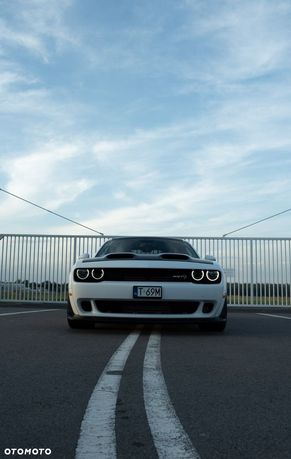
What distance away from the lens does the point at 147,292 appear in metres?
6.11

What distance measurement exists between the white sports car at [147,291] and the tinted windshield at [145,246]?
121 centimetres

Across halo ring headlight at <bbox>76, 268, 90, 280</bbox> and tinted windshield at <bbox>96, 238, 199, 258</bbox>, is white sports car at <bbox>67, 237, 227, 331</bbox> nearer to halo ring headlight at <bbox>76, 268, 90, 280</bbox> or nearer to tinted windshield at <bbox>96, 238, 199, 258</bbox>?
halo ring headlight at <bbox>76, 268, 90, 280</bbox>

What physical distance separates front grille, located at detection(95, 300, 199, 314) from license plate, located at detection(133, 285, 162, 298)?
59mm

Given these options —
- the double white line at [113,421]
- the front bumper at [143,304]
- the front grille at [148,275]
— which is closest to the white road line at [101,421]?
the double white line at [113,421]

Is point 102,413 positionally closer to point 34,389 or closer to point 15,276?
point 34,389

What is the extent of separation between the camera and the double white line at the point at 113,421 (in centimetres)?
219

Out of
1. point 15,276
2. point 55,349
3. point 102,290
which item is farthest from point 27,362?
point 15,276

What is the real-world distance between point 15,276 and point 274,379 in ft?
38.4

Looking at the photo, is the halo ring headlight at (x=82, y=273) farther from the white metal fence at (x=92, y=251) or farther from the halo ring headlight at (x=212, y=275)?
the white metal fence at (x=92, y=251)

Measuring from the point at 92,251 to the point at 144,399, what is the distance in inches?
465
